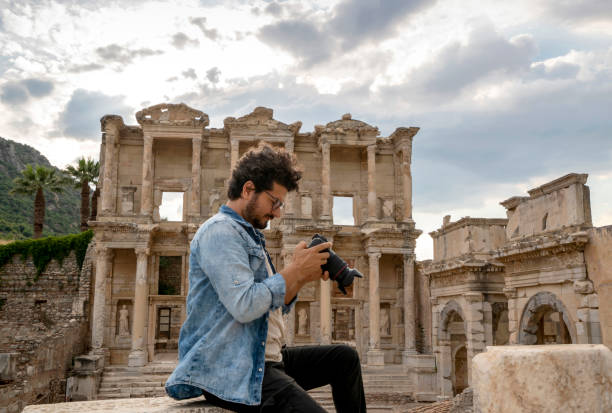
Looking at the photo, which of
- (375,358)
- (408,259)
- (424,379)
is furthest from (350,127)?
(424,379)

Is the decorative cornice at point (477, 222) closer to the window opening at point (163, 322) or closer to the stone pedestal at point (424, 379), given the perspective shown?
the stone pedestal at point (424, 379)

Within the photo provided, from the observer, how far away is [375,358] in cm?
2391

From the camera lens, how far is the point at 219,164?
26578 mm

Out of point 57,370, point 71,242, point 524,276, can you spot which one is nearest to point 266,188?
point 524,276

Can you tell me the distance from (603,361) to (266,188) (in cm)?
182

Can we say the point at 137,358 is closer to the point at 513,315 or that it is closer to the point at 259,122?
the point at 259,122

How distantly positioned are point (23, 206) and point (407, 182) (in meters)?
41.2

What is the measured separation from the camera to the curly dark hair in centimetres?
319

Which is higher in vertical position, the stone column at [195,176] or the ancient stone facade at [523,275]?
the stone column at [195,176]

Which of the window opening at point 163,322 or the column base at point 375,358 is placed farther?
the window opening at point 163,322

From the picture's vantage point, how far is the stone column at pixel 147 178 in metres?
24.7

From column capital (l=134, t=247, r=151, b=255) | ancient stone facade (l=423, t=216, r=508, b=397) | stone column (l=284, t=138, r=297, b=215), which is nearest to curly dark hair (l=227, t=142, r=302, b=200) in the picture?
ancient stone facade (l=423, t=216, r=508, b=397)

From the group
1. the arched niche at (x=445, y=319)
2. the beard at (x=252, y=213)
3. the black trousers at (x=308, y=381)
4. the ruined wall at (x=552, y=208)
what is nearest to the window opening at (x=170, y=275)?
the arched niche at (x=445, y=319)

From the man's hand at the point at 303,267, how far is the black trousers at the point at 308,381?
1.38 ft
